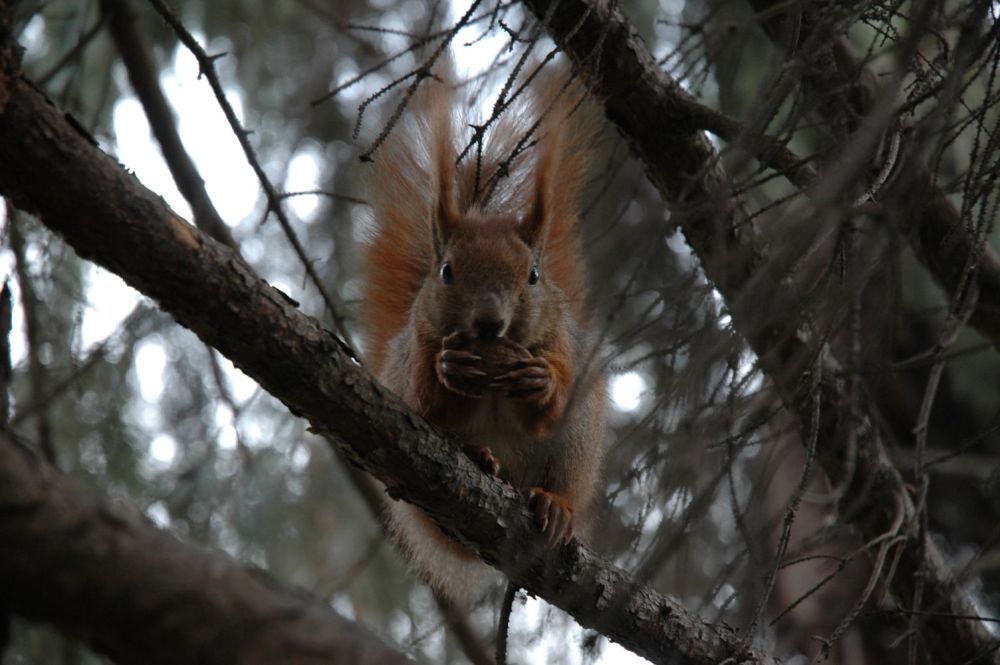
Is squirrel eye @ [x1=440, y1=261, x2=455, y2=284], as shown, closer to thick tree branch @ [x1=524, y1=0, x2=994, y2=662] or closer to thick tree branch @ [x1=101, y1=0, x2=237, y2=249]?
thick tree branch @ [x1=524, y1=0, x2=994, y2=662]

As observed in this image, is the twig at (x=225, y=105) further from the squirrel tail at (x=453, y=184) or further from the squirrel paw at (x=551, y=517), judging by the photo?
the squirrel paw at (x=551, y=517)

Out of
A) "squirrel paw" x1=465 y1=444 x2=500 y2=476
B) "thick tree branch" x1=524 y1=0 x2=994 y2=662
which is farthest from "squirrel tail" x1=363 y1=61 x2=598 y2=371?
"squirrel paw" x1=465 y1=444 x2=500 y2=476

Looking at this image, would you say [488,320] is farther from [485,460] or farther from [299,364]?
[299,364]

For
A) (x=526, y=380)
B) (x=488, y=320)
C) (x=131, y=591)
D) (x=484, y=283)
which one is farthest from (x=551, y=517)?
(x=131, y=591)

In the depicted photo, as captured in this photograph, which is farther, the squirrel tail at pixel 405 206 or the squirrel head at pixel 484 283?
the squirrel tail at pixel 405 206

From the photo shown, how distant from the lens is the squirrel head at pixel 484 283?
213cm

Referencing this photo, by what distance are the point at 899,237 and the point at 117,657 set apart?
3.11 feet

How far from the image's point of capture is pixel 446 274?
2.28 meters

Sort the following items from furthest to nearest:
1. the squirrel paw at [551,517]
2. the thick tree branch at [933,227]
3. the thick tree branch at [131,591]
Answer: the squirrel paw at [551,517]
the thick tree branch at [933,227]
the thick tree branch at [131,591]

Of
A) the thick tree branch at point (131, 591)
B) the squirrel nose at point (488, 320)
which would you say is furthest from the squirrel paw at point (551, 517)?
the thick tree branch at point (131, 591)

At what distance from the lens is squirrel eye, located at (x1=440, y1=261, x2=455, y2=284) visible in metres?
2.26

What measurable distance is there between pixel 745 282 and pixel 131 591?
115 centimetres

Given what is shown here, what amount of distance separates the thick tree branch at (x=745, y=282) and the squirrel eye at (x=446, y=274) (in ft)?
1.65

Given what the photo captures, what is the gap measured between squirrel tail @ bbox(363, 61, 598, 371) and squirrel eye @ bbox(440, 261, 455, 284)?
0.50 ft
